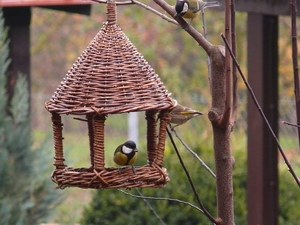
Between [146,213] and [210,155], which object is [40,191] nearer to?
[146,213]

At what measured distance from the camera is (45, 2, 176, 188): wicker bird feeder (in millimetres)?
1732

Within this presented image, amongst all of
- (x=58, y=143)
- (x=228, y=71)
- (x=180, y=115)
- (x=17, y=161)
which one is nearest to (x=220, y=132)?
(x=228, y=71)

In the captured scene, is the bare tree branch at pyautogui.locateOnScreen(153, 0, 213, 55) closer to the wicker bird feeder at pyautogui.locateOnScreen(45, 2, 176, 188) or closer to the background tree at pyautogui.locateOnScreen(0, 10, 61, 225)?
the wicker bird feeder at pyautogui.locateOnScreen(45, 2, 176, 188)

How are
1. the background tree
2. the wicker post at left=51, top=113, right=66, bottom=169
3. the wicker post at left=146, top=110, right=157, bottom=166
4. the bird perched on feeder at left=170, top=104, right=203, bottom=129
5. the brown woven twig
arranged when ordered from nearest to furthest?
→ the brown woven twig, the wicker post at left=51, top=113, right=66, bottom=169, the wicker post at left=146, top=110, right=157, bottom=166, the bird perched on feeder at left=170, top=104, right=203, bottom=129, the background tree

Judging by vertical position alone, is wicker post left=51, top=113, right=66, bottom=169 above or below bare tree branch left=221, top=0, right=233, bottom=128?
below

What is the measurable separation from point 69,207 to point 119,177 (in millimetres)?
5657

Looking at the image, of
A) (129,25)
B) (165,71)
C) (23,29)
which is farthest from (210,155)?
(129,25)

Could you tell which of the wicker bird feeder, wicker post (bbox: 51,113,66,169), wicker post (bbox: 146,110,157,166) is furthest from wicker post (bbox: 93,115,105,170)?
wicker post (bbox: 146,110,157,166)

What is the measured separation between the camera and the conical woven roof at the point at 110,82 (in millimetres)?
1729

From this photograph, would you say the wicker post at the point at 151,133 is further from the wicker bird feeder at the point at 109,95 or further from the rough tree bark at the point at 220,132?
the rough tree bark at the point at 220,132

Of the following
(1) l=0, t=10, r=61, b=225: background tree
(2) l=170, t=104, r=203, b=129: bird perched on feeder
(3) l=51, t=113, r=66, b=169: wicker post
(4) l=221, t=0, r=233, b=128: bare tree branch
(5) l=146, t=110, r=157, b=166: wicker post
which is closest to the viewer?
(4) l=221, t=0, r=233, b=128: bare tree branch

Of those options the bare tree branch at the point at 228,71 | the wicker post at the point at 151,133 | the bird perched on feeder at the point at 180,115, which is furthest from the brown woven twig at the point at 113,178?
the bird perched on feeder at the point at 180,115

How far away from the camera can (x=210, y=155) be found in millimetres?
4812

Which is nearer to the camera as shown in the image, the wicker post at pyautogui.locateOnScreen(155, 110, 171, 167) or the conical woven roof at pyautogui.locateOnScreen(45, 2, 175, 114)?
the conical woven roof at pyautogui.locateOnScreen(45, 2, 175, 114)
